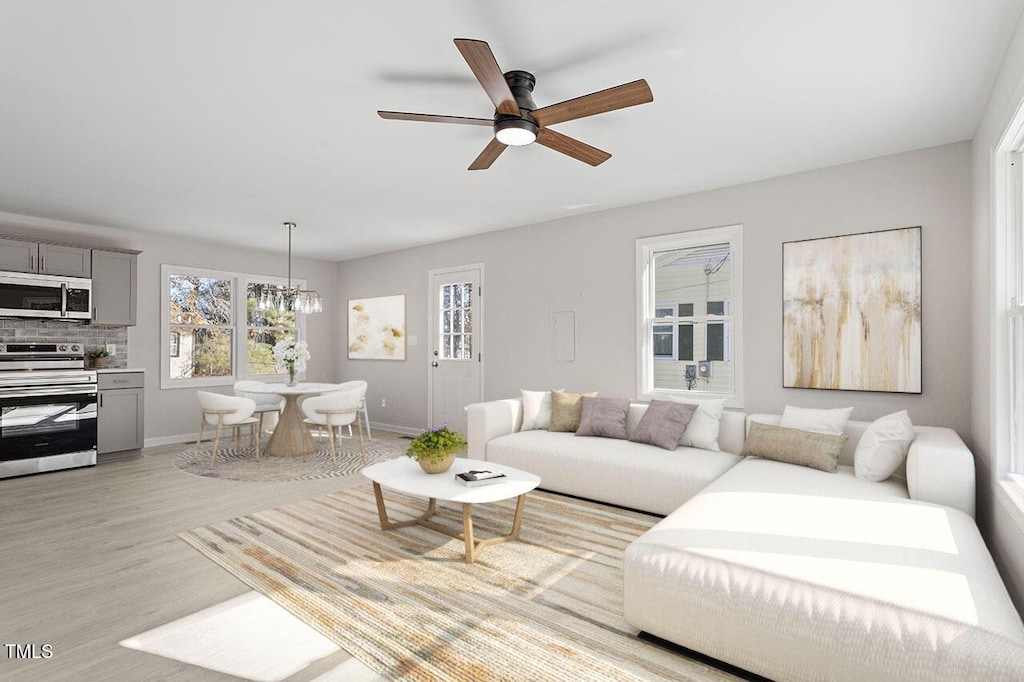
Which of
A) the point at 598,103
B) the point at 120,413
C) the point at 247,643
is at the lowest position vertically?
the point at 247,643

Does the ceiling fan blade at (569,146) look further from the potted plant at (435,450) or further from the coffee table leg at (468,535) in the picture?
the coffee table leg at (468,535)

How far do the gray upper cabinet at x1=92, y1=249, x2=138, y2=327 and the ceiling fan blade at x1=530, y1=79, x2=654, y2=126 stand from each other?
213 inches

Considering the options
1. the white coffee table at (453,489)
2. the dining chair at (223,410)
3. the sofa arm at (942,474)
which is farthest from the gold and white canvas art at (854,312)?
the dining chair at (223,410)

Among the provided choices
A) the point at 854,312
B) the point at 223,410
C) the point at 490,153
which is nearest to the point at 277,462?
the point at 223,410

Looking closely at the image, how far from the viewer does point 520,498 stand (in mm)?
3148

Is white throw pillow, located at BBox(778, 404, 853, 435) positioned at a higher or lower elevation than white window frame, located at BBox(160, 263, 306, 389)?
lower

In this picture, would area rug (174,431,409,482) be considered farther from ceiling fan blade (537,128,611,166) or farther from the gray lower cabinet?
ceiling fan blade (537,128,611,166)

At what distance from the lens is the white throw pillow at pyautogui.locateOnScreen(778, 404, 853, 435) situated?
11.4 feet

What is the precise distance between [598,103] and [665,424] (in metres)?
2.53

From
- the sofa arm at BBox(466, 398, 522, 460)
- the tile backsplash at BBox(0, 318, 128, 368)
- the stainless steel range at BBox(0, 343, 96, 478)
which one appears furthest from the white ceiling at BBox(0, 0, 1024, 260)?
the sofa arm at BBox(466, 398, 522, 460)

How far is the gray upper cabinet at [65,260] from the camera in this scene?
5.17 m

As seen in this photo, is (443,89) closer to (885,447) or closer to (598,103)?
(598,103)

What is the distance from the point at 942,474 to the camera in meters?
2.67

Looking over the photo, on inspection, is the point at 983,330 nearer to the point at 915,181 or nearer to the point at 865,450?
the point at 865,450
